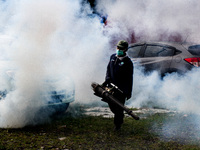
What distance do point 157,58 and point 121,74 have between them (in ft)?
9.19

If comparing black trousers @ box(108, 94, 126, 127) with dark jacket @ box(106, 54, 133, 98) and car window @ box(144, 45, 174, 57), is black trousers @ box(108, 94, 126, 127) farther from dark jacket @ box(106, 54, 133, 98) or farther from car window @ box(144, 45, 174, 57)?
car window @ box(144, 45, 174, 57)

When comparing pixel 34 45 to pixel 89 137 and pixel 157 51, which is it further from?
pixel 157 51

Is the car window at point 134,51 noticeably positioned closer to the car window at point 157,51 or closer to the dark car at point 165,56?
the dark car at point 165,56

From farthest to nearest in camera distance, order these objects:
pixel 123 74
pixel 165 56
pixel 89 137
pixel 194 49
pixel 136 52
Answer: pixel 136 52 → pixel 165 56 → pixel 194 49 → pixel 123 74 → pixel 89 137

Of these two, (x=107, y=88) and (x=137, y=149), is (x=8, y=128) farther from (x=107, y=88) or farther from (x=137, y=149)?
(x=137, y=149)

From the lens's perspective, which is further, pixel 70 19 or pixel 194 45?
pixel 194 45

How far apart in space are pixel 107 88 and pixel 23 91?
4.97 feet

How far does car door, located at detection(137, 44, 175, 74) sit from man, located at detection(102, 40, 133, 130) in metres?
2.62

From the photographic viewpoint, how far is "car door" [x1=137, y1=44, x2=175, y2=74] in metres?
7.18

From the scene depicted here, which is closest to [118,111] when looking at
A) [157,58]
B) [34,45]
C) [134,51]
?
[34,45]

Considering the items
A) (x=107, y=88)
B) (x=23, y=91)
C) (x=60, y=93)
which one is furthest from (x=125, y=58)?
(x=23, y=91)

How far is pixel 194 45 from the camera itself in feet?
23.4

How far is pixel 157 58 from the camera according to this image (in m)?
7.31

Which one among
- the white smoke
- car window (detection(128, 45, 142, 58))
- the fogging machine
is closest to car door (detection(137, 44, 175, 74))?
car window (detection(128, 45, 142, 58))
